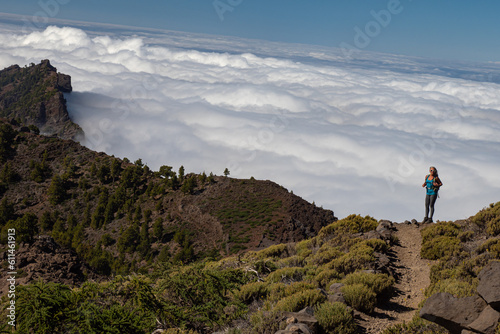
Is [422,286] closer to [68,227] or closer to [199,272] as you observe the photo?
[199,272]

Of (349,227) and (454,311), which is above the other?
(349,227)

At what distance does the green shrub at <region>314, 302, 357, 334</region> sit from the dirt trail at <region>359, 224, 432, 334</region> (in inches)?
24.0

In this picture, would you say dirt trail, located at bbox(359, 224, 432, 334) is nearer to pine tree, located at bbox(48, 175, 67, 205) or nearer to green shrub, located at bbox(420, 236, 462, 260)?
green shrub, located at bbox(420, 236, 462, 260)

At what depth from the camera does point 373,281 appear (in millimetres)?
8070

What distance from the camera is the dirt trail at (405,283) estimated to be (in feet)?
22.9

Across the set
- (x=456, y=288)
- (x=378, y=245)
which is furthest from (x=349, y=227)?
(x=456, y=288)

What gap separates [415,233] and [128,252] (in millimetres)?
32909

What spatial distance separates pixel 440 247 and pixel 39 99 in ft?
485

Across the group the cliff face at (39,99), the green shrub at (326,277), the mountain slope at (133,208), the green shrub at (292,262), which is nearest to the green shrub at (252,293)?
the green shrub at (326,277)

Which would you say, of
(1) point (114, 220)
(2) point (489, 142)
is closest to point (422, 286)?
(1) point (114, 220)

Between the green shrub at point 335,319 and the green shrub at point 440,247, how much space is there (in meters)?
5.17

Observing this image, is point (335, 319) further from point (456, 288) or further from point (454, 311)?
point (456, 288)

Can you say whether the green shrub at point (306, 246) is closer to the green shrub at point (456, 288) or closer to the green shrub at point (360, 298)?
the green shrub at point (360, 298)

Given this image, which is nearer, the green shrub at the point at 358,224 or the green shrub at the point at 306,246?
the green shrub at the point at 306,246
